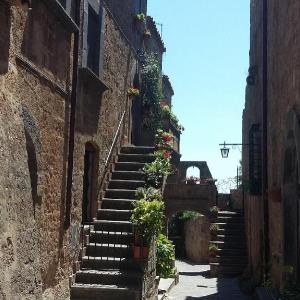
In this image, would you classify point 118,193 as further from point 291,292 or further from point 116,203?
point 291,292

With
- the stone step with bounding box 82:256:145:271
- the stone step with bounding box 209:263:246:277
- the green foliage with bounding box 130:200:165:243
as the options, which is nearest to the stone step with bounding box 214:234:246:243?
the stone step with bounding box 209:263:246:277

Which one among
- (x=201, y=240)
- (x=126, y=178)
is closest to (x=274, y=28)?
(x=126, y=178)

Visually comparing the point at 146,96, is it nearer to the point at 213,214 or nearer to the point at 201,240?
the point at 213,214

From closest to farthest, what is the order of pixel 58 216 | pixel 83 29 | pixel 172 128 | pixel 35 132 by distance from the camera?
pixel 35 132, pixel 58 216, pixel 83 29, pixel 172 128

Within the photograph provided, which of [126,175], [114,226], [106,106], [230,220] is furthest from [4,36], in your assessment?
[230,220]

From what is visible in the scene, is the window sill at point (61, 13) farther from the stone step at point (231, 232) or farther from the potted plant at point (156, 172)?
the stone step at point (231, 232)

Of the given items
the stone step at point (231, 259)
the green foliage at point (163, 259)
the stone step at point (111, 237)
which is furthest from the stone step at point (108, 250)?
the stone step at point (231, 259)

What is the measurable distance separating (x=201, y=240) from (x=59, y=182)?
61.1 feet

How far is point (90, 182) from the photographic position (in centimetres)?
1127

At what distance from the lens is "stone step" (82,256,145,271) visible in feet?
31.0

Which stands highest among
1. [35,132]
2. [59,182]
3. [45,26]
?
[45,26]

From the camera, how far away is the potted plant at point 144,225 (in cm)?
945

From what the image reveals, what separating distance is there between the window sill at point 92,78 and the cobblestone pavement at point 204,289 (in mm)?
5427

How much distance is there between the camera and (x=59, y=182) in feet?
26.8
